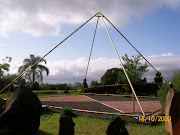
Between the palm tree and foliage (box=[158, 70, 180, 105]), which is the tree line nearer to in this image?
the palm tree

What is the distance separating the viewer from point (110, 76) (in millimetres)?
28688

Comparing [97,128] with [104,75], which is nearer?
[97,128]

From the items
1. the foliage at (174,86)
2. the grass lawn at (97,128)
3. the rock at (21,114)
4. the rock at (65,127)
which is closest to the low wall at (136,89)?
the foliage at (174,86)

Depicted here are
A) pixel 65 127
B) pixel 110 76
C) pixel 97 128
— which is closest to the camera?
pixel 65 127

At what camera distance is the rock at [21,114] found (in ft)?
14.7

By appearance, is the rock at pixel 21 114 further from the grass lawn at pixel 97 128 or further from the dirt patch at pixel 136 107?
the dirt patch at pixel 136 107

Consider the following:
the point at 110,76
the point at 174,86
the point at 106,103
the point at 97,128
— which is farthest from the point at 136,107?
the point at 110,76

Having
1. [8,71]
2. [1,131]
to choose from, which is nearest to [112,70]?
[8,71]

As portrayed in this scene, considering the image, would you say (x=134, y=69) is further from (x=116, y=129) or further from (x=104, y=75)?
(x=116, y=129)

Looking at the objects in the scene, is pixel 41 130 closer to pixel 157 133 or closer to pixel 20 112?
pixel 20 112

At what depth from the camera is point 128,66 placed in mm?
23125

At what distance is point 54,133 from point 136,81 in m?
19.4

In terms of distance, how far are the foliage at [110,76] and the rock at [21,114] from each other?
23811 mm

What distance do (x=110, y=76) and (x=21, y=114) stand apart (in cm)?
2461
